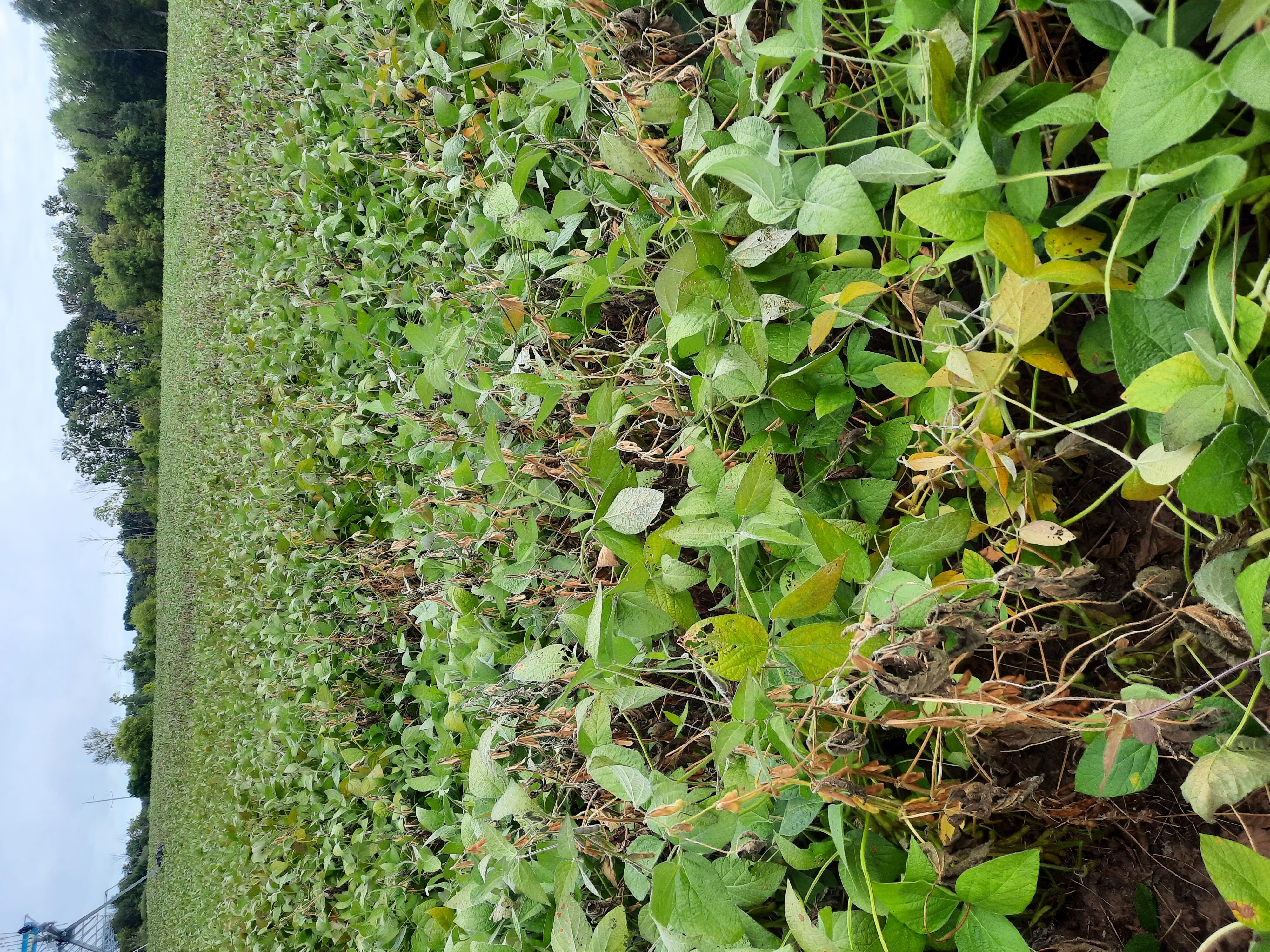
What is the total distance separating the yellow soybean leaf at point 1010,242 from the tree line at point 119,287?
1461 cm

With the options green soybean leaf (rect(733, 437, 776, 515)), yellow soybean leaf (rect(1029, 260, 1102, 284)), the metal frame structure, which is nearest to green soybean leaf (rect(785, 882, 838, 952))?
green soybean leaf (rect(733, 437, 776, 515))

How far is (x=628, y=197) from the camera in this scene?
103 centimetres

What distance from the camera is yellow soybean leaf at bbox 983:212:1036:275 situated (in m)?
0.53

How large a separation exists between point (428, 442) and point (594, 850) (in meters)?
0.93

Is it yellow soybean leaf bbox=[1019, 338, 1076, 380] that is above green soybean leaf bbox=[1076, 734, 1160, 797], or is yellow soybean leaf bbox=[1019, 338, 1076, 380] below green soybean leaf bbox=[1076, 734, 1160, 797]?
above

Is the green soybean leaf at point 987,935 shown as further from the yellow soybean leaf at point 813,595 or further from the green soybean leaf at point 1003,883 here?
the yellow soybean leaf at point 813,595

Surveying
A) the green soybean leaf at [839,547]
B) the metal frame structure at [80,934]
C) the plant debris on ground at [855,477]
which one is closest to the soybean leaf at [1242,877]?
the plant debris on ground at [855,477]

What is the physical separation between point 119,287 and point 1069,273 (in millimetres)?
17547

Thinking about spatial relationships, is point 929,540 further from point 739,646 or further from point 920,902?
point 920,902

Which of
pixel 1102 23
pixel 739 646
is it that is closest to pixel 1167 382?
pixel 1102 23

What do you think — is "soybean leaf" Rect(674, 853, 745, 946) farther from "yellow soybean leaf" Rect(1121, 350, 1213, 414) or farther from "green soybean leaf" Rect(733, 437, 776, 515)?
"yellow soybean leaf" Rect(1121, 350, 1213, 414)

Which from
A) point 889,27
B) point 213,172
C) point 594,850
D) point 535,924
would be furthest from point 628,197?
point 213,172

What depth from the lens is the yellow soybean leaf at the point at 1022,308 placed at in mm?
539

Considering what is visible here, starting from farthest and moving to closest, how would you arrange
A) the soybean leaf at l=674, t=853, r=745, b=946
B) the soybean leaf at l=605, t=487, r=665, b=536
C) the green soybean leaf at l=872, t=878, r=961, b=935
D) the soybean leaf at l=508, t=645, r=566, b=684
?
the soybean leaf at l=508, t=645, r=566, b=684 → the soybean leaf at l=605, t=487, r=665, b=536 → the soybean leaf at l=674, t=853, r=745, b=946 → the green soybean leaf at l=872, t=878, r=961, b=935
